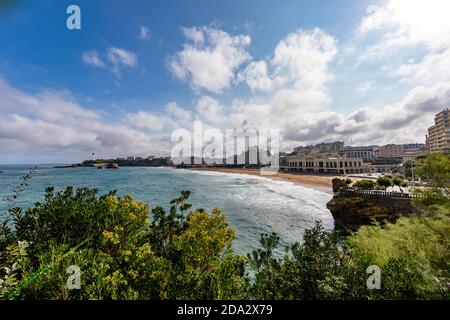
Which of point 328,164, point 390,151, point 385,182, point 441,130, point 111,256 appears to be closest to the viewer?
point 111,256

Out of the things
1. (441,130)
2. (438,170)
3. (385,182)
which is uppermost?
(441,130)

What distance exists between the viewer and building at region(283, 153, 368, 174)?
91.6m

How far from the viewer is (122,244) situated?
7051mm

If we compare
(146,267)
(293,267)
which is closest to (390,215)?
(293,267)

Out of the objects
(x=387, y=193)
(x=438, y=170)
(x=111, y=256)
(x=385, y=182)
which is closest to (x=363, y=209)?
(x=387, y=193)

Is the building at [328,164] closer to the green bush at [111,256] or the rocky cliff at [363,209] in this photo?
the rocky cliff at [363,209]

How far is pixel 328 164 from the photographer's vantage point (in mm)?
97812

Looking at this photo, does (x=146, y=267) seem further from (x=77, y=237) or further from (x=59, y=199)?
(x=59, y=199)

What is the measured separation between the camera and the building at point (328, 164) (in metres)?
91.6

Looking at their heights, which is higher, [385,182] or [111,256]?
[385,182]

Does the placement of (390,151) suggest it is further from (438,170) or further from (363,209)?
(438,170)
